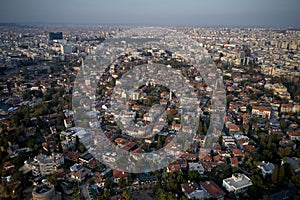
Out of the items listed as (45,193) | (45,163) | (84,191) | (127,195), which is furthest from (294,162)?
(45,163)

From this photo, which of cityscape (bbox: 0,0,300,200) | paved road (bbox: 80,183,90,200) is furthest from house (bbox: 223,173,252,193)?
paved road (bbox: 80,183,90,200)

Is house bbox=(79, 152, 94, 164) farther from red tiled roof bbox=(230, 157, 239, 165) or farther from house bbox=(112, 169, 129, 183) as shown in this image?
red tiled roof bbox=(230, 157, 239, 165)

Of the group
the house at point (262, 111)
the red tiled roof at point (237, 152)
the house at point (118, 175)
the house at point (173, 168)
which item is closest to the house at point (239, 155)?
the red tiled roof at point (237, 152)

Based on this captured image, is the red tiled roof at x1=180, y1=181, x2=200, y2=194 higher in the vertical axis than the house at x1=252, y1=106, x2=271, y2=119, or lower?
lower

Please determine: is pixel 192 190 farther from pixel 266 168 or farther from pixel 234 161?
pixel 266 168

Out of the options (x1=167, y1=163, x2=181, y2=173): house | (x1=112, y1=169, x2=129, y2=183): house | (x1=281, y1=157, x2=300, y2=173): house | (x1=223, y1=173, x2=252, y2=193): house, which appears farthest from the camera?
(x1=281, y1=157, x2=300, y2=173): house

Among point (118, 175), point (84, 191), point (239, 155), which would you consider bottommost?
Result: point (84, 191)

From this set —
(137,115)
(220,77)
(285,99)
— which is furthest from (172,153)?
(220,77)
